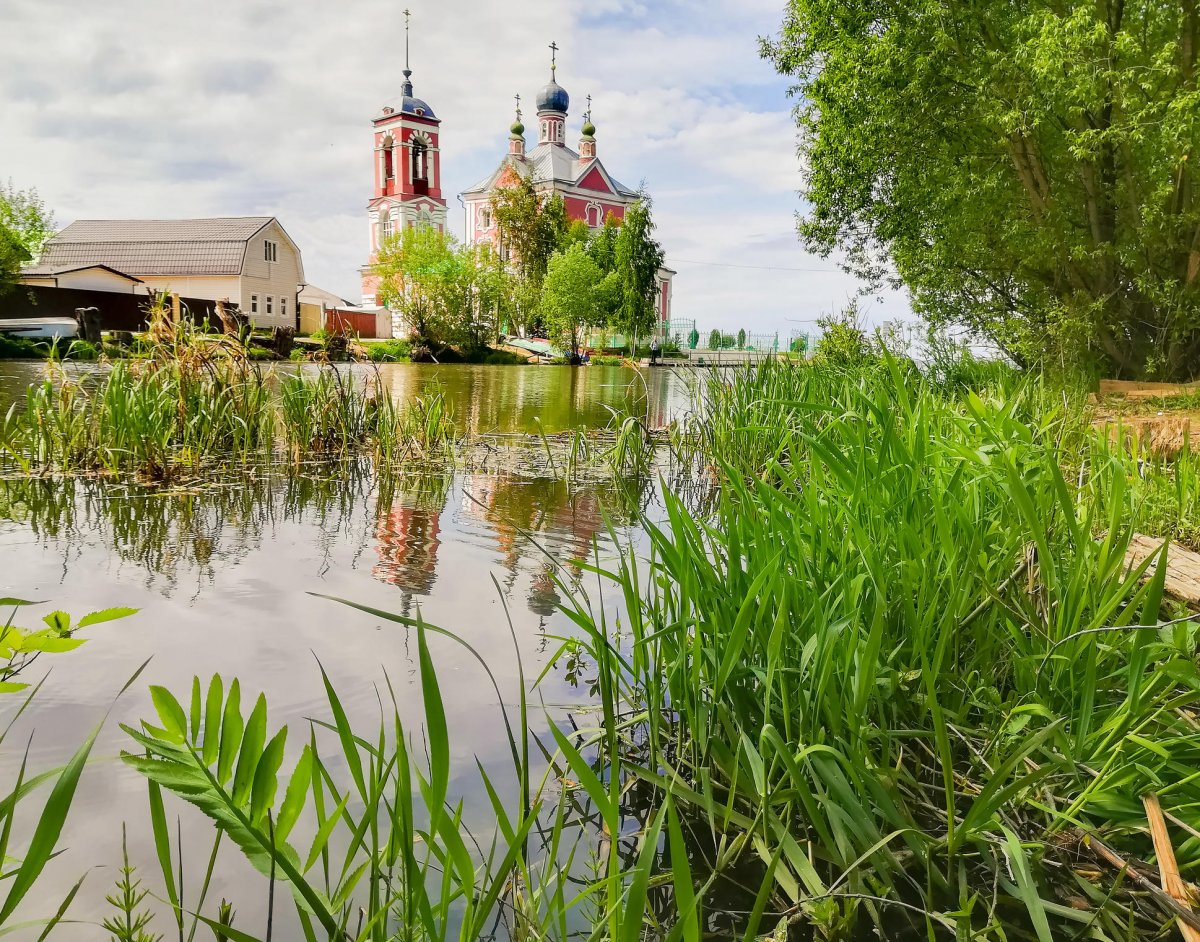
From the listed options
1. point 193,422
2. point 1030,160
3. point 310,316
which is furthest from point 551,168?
point 193,422

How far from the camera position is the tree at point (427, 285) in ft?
121

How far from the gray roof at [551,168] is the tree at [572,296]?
787 inches

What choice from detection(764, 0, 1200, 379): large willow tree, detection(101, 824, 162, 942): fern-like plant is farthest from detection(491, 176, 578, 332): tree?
detection(101, 824, 162, 942): fern-like plant

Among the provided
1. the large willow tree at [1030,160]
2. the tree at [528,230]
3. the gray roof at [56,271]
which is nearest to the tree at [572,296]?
the tree at [528,230]

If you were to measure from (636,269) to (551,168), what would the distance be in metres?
24.0

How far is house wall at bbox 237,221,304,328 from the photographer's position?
43.2 m

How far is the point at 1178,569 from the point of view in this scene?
3215 millimetres

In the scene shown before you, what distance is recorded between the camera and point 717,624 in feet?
6.42

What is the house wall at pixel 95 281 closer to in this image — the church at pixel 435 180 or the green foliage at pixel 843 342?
the church at pixel 435 180

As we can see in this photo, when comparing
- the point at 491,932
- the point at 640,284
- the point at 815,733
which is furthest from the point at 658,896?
the point at 640,284

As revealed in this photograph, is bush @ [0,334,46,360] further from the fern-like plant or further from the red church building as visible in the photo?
the red church building

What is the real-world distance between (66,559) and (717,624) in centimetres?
328

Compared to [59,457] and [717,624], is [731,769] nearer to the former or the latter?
[717,624]

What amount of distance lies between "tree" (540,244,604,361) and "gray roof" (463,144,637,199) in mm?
19996
